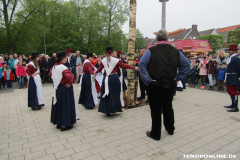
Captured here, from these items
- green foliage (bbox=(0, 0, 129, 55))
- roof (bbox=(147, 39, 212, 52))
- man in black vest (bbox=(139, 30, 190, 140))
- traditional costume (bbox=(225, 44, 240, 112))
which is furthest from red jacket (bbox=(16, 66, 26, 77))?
green foliage (bbox=(0, 0, 129, 55))

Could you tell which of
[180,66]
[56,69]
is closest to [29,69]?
[56,69]

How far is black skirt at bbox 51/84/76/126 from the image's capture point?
4145 mm

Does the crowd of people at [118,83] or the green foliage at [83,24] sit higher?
the green foliage at [83,24]

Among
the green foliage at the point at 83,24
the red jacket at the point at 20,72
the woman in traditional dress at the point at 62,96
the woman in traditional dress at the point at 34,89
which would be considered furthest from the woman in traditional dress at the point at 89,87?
the green foliage at the point at 83,24

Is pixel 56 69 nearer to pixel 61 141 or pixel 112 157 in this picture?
pixel 61 141

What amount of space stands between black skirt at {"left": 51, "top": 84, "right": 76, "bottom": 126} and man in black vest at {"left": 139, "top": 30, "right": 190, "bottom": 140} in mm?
1910

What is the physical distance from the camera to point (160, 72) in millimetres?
3340

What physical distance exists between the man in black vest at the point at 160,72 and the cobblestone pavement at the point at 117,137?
0.55 m

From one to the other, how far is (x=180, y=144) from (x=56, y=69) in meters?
3.12

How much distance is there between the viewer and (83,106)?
21.5 ft

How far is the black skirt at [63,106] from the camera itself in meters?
4.14

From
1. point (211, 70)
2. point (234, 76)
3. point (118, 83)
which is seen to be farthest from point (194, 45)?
point (118, 83)

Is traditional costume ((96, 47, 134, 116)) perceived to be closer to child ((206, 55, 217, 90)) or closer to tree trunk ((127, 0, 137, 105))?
tree trunk ((127, 0, 137, 105))

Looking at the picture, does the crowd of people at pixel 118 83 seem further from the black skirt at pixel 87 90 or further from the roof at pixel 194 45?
the roof at pixel 194 45
